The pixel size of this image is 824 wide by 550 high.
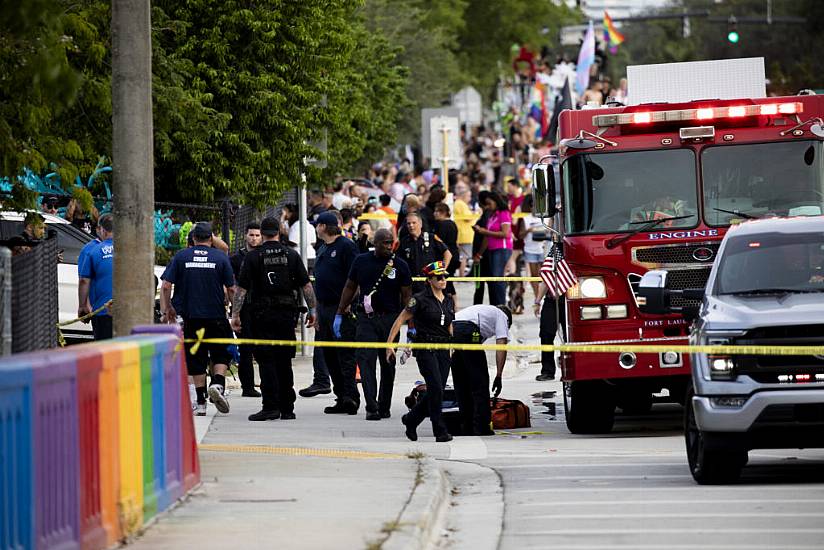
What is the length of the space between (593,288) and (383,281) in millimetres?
2531

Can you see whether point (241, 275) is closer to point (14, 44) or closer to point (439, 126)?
point (14, 44)

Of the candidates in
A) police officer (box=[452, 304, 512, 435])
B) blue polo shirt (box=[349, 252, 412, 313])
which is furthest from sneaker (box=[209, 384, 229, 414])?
police officer (box=[452, 304, 512, 435])

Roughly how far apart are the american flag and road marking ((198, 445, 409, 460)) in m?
2.39

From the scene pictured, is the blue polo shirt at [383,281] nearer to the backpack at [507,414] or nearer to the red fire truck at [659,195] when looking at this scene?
the backpack at [507,414]

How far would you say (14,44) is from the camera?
1217cm

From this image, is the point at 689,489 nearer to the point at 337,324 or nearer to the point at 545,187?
the point at 545,187

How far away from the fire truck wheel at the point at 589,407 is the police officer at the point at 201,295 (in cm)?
335

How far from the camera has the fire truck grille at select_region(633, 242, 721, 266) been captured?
1475 cm

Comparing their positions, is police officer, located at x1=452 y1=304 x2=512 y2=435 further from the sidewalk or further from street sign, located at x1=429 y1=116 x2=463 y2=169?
street sign, located at x1=429 y1=116 x2=463 y2=169

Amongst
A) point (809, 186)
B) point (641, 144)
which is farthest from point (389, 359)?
point (809, 186)

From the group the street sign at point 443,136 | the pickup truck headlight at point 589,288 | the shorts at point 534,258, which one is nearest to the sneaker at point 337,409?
the pickup truck headlight at point 589,288

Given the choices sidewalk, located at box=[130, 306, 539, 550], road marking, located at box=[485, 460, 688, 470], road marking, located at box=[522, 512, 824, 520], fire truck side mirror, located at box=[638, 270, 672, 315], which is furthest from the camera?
road marking, located at box=[485, 460, 688, 470]

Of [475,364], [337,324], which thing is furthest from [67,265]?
[475,364]

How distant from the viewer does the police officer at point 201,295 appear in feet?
54.2
